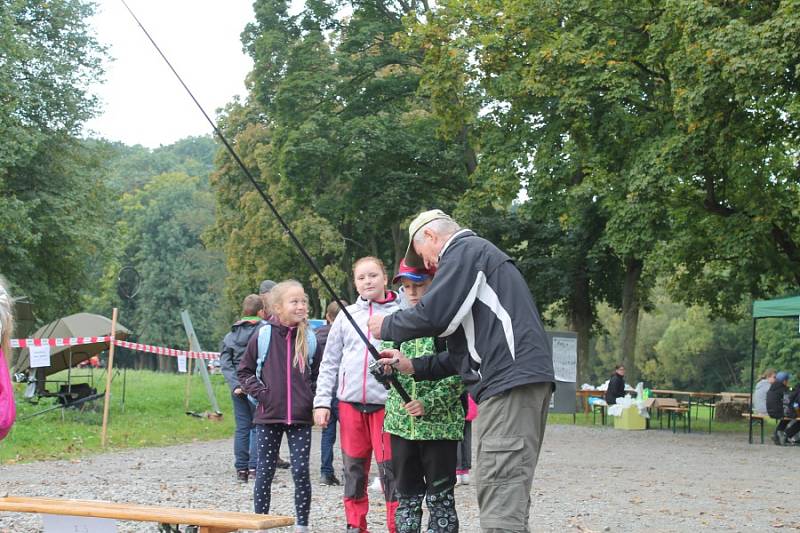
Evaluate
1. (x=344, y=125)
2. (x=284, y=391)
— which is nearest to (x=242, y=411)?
(x=284, y=391)

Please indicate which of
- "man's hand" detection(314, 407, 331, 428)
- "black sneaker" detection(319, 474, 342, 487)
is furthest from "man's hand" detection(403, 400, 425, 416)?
"black sneaker" detection(319, 474, 342, 487)

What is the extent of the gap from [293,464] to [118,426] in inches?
481

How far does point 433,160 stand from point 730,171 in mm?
13533

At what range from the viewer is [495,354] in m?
4.66

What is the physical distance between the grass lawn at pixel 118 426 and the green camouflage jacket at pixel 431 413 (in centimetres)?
885

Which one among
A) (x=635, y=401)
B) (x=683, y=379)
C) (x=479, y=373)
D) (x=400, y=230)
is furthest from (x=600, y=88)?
(x=683, y=379)

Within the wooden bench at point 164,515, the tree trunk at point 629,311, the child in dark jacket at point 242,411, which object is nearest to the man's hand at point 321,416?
the wooden bench at point 164,515

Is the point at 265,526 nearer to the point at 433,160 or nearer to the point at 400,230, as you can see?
the point at 433,160

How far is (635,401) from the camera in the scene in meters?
25.7

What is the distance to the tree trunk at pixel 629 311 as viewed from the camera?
30.0 meters

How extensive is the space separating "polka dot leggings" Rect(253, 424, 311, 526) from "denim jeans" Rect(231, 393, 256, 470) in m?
3.77

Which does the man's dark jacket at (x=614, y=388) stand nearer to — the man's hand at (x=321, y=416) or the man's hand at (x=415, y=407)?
the man's hand at (x=321, y=416)

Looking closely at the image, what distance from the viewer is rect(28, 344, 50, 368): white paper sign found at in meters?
14.7

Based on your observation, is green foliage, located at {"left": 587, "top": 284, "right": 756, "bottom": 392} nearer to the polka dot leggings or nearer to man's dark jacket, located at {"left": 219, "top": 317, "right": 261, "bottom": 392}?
man's dark jacket, located at {"left": 219, "top": 317, "right": 261, "bottom": 392}
